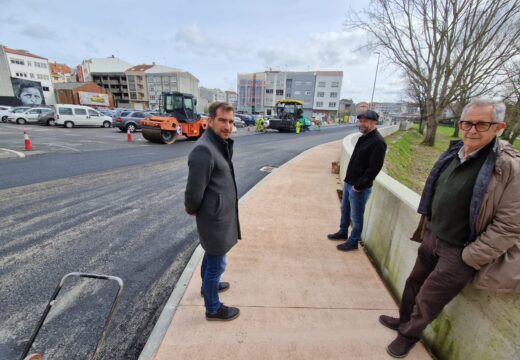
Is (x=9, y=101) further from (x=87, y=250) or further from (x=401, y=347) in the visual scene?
(x=401, y=347)

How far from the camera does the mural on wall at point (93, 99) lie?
5022cm

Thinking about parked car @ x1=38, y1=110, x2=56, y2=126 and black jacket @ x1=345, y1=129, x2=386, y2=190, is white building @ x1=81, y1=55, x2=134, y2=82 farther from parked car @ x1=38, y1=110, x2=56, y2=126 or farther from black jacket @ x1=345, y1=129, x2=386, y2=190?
black jacket @ x1=345, y1=129, x2=386, y2=190

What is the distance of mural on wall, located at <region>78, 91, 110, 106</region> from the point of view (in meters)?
50.2

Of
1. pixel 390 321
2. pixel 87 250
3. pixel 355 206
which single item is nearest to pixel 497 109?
pixel 390 321

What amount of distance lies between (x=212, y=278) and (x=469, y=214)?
6.49ft

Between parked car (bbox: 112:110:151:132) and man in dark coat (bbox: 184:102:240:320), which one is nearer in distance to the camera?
man in dark coat (bbox: 184:102:240:320)

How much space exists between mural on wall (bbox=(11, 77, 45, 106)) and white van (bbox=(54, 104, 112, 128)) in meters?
27.8

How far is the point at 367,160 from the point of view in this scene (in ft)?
11.0

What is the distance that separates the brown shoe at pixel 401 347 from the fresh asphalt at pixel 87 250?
2059mm

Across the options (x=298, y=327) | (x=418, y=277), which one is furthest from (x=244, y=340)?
Answer: (x=418, y=277)

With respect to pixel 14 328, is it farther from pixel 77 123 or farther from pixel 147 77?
pixel 147 77

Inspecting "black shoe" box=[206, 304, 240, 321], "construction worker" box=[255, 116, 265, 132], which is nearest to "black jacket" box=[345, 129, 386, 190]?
"black shoe" box=[206, 304, 240, 321]

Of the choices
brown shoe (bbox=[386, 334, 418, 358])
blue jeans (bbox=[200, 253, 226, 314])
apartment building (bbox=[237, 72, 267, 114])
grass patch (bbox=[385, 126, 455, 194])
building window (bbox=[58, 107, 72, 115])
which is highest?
apartment building (bbox=[237, 72, 267, 114])

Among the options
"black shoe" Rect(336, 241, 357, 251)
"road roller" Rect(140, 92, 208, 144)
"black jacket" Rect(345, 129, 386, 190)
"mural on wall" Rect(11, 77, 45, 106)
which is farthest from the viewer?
"mural on wall" Rect(11, 77, 45, 106)
